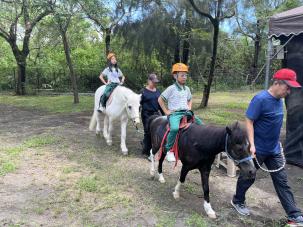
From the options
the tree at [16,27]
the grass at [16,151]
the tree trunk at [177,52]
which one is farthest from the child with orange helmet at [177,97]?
the tree trunk at [177,52]

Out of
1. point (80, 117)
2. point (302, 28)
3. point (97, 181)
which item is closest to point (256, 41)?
point (80, 117)

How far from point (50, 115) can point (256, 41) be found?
22216 millimetres

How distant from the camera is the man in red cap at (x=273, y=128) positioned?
4496 millimetres

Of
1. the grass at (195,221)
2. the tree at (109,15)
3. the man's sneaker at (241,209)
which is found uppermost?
the tree at (109,15)

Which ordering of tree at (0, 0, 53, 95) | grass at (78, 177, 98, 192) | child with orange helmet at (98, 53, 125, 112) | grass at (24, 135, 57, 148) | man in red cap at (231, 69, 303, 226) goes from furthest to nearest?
tree at (0, 0, 53, 95) → child with orange helmet at (98, 53, 125, 112) → grass at (24, 135, 57, 148) → grass at (78, 177, 98, 192) → man in red cap at (231, 69, 303, 226)

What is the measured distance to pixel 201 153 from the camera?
4.99 m

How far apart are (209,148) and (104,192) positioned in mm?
1910

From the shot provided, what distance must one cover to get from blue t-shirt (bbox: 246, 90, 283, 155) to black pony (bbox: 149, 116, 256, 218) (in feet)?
1.15

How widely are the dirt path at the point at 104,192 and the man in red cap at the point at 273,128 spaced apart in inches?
17.5

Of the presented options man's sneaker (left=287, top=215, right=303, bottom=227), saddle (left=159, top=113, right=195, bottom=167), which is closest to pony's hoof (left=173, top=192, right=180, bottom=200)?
saddle (left=159, top=113, right=195, bottom=167)

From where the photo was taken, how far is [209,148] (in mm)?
4863

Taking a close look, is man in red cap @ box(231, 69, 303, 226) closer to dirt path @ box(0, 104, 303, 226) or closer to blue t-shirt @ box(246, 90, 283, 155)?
blue t-shirt @ box(246, 90, 283, 155)

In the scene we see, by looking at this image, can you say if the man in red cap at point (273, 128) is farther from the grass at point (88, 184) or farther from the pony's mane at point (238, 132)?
the grass at point (88, 184)

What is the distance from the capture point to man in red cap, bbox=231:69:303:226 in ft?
14.8
